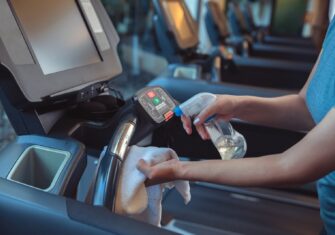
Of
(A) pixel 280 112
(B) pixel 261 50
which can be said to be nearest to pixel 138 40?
(B) pixel 261 50

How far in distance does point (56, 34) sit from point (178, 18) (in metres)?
1.47

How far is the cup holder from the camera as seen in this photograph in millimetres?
923

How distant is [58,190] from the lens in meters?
0.86

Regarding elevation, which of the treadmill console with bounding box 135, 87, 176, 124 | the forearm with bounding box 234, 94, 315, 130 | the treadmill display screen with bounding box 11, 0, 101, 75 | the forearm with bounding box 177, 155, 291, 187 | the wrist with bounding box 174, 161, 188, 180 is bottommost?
the forearm with bounding box 234, 94, 315, 130

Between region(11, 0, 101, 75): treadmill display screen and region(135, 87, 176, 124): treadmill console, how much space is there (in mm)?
208

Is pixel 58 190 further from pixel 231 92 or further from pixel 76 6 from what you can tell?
pixel 231 92

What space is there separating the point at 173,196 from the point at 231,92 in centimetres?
55

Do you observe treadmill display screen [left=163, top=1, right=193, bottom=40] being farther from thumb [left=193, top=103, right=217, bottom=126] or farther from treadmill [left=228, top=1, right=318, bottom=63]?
treadmill [left=228, top=1, right=318, bottom=63]

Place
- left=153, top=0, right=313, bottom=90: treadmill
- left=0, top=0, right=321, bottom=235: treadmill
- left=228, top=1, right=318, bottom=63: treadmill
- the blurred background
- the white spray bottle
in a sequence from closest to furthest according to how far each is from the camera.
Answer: left=0, top=0, right=321, bottom=235: treadmill → the white spray bottle → left=153, top=0, right=313, bottom=90: treadmill → the blurred background → left=228, top=1, right=318, bottom=63: treadmill

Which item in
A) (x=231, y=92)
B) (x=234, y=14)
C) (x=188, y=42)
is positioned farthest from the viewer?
(x=234, y=14)

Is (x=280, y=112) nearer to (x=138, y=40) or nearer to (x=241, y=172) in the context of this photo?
(x=241, y=172)

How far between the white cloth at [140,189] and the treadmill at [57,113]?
4 cm

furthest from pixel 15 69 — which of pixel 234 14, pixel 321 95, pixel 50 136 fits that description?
pixel 234 14

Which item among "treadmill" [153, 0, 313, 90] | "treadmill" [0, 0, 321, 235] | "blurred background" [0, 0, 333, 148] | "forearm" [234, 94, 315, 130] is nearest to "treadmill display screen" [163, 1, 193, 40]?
"treadmill" [153, 0, 313, 90]
